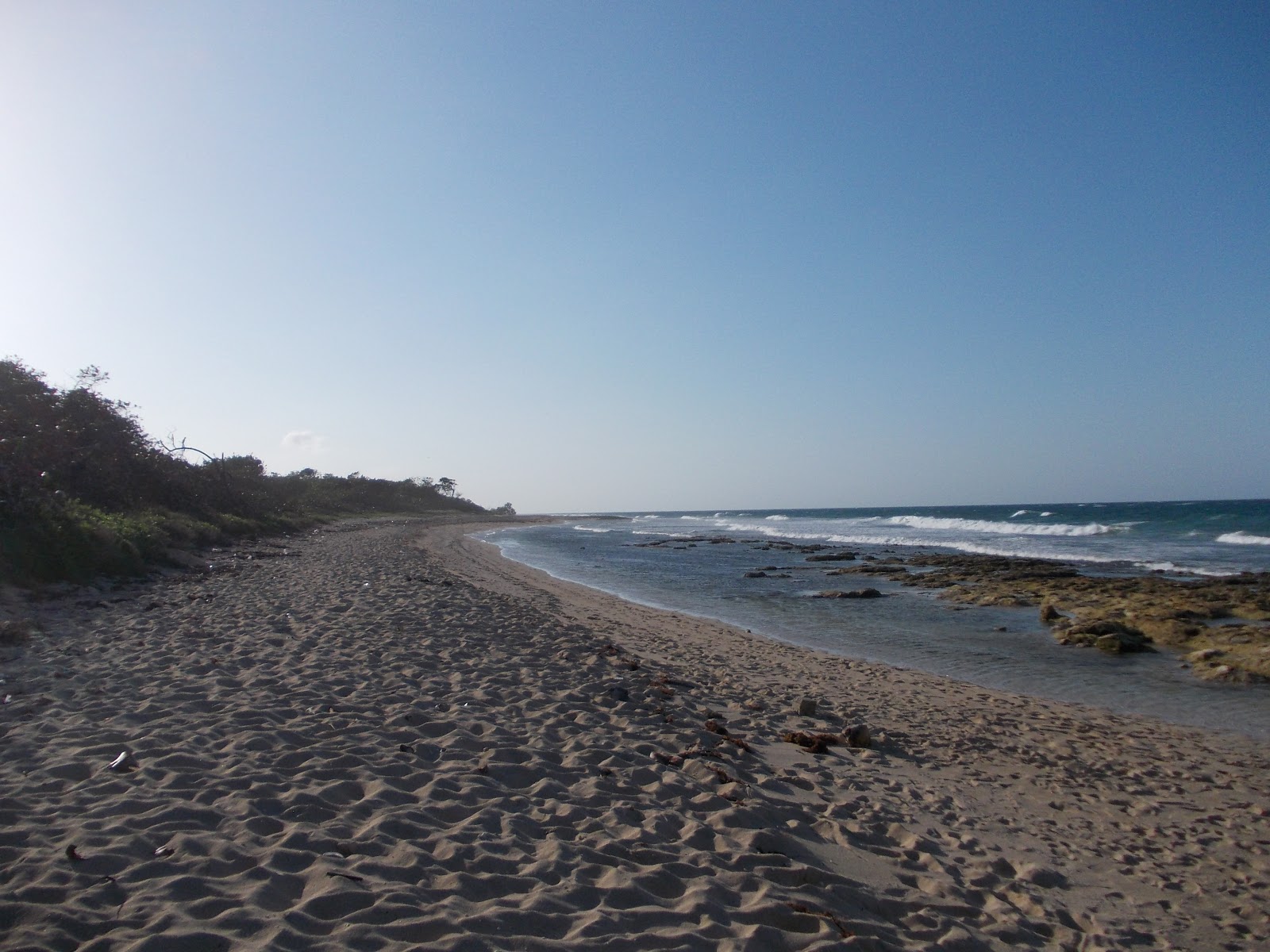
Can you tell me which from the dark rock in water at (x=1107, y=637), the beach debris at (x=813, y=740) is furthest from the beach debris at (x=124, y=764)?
the dark rock in water at (x=1107, y=637)

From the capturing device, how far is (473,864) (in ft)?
12.8

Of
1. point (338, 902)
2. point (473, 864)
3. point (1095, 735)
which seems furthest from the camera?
point (1095, 735)

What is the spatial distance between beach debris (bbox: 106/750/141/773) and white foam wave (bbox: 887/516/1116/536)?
167 ft

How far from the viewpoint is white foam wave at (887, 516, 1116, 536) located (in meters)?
47.2

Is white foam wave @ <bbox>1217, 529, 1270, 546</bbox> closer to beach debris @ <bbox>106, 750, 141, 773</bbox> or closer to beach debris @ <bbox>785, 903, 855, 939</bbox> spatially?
beach debris @ <bbox>785, 903, 855, 939</bbox>

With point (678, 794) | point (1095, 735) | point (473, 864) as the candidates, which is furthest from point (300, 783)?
point (1095, 735)

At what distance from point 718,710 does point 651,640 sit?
4.38m

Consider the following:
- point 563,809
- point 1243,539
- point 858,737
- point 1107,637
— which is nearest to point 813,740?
point 858,737

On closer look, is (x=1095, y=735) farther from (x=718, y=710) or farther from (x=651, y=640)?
(x=651, y=640)

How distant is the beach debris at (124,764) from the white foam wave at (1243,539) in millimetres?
44211

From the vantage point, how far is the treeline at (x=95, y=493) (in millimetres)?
11953

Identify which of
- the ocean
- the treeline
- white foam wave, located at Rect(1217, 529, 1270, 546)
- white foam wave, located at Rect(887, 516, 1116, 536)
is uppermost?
the treeline

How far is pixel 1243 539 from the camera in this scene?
1444 inches

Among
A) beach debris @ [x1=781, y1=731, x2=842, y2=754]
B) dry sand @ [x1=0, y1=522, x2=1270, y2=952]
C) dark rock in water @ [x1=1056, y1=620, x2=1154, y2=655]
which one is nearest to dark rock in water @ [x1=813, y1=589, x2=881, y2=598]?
dark rock in water @ [x1=1056, y1=620, x2=1154, y2=655]
